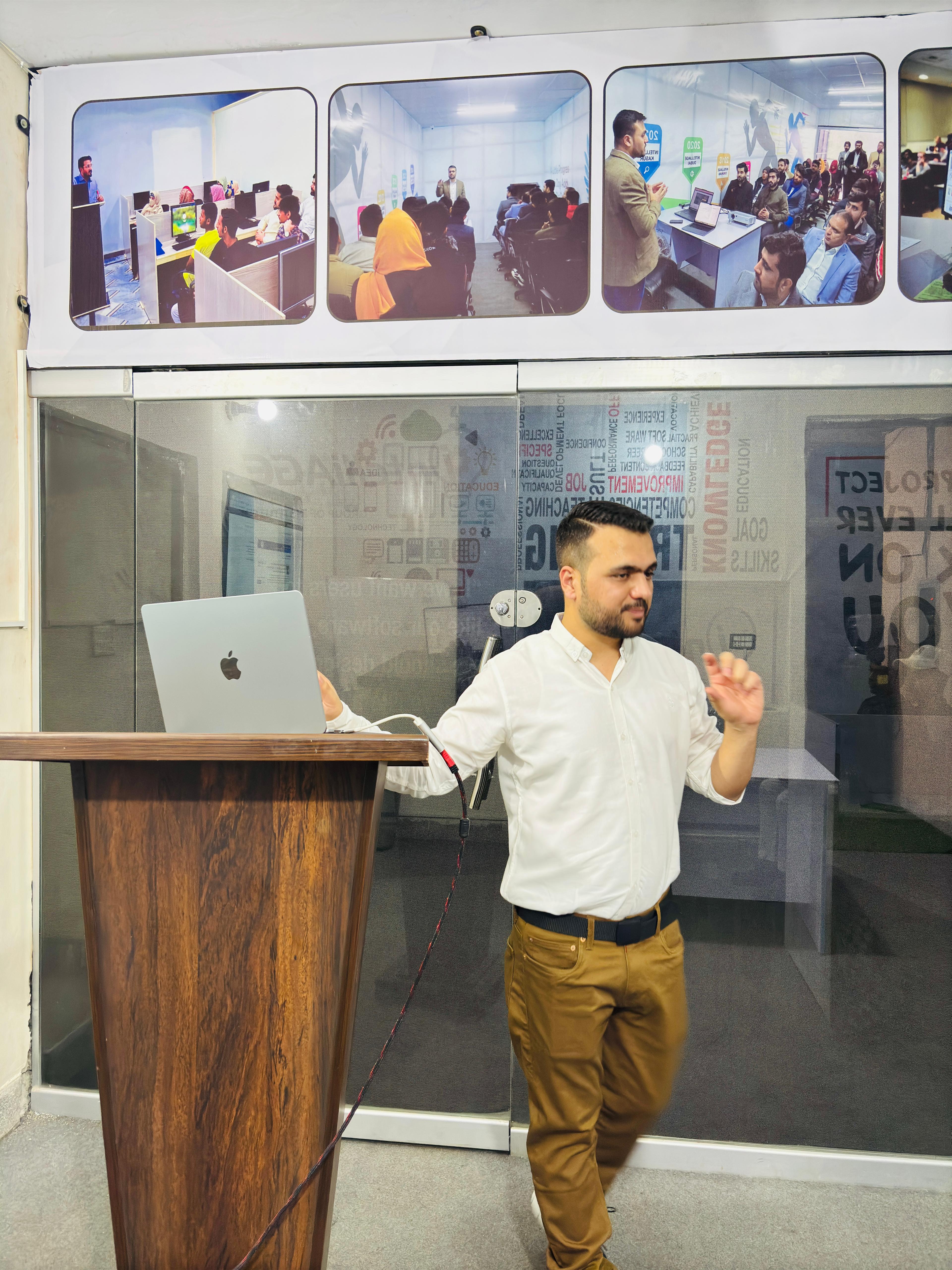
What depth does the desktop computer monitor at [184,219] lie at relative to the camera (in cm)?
245

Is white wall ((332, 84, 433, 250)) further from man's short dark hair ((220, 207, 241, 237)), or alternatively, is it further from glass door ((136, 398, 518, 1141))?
glass door ((136, 398, 518, 1141))

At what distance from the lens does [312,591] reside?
2.47 m

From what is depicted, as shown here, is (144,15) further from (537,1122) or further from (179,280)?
(537,1122)

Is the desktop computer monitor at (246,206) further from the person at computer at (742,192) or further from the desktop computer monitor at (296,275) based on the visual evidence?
the person at computer at (742,192)

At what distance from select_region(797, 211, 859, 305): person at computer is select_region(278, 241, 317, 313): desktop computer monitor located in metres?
1.37

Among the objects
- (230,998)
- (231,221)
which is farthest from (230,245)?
(230,998)

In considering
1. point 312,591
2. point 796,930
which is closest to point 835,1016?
point 796,930

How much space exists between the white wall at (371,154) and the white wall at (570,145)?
373mm

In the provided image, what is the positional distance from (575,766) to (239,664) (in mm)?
808

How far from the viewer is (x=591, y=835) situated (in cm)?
182

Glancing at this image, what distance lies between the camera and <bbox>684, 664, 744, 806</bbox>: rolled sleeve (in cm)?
200

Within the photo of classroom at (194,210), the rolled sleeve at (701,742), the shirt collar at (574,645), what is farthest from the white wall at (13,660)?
the rolled sleeve at (701,742)

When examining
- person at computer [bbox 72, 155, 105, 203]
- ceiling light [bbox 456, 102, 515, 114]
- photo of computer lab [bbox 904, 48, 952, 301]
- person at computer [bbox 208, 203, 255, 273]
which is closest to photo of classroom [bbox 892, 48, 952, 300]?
photo of computer lab [bbox 904, 48, 952, 301]

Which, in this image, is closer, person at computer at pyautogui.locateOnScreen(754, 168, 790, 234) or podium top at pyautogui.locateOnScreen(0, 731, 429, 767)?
podium top at pyautogui.locateOnScreen(0, 731, 429, 767)
